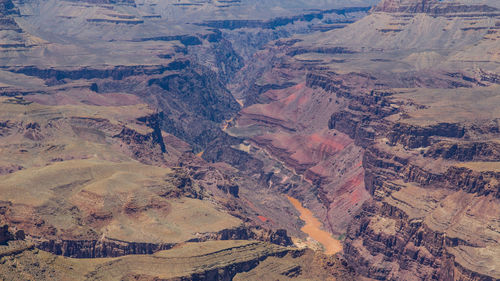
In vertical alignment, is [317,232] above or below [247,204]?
below

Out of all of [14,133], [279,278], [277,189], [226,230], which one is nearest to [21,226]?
[226,230]

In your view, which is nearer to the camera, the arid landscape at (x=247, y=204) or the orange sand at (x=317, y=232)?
the arid landscape at (x=247, y=204)

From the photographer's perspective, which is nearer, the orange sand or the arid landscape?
the arid landscape

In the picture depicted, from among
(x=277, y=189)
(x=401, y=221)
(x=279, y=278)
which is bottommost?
(x=277, y=189)

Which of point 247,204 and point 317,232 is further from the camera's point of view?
point 317,232

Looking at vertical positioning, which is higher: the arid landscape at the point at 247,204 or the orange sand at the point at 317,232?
the arid landscape at the point at 247,204

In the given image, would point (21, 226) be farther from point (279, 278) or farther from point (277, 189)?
point (277, 189)

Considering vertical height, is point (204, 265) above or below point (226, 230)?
above

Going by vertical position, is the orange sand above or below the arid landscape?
below
